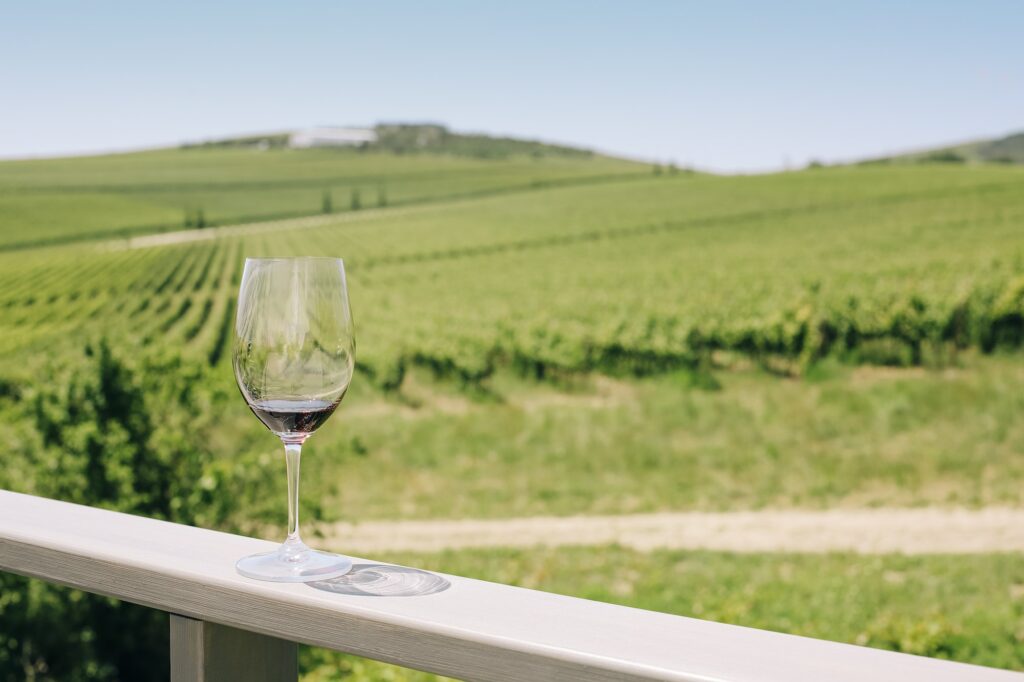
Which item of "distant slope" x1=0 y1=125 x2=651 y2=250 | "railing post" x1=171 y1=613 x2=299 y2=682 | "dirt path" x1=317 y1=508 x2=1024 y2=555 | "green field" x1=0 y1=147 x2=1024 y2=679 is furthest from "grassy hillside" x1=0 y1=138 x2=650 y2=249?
"railing post" x1=171 y1=613 x2=299 y2=682

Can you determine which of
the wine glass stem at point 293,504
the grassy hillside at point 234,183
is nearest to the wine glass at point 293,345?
the wine glass stem at point 293,504

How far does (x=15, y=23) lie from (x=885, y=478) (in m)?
25.7

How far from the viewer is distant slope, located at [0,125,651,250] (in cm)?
2511

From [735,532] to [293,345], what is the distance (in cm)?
974

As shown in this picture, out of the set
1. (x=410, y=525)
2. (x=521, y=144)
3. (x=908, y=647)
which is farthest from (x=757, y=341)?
(x=521, y=144)

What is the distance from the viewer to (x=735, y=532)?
33.2ft

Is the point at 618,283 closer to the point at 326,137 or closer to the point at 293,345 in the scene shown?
the point at 326,137

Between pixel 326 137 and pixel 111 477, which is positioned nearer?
pixel 111 477

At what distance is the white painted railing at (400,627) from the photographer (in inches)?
24.3

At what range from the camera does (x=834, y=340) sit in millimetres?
15945

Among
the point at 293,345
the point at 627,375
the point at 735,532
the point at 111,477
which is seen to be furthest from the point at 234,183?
the point at 293,345

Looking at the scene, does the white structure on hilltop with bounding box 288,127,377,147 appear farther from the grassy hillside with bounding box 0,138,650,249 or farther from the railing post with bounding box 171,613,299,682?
the railing post with bounding box 171,613,299,682

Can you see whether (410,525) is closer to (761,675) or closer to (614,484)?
(614,484)

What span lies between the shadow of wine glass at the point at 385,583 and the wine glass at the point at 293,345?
1.6 inches
